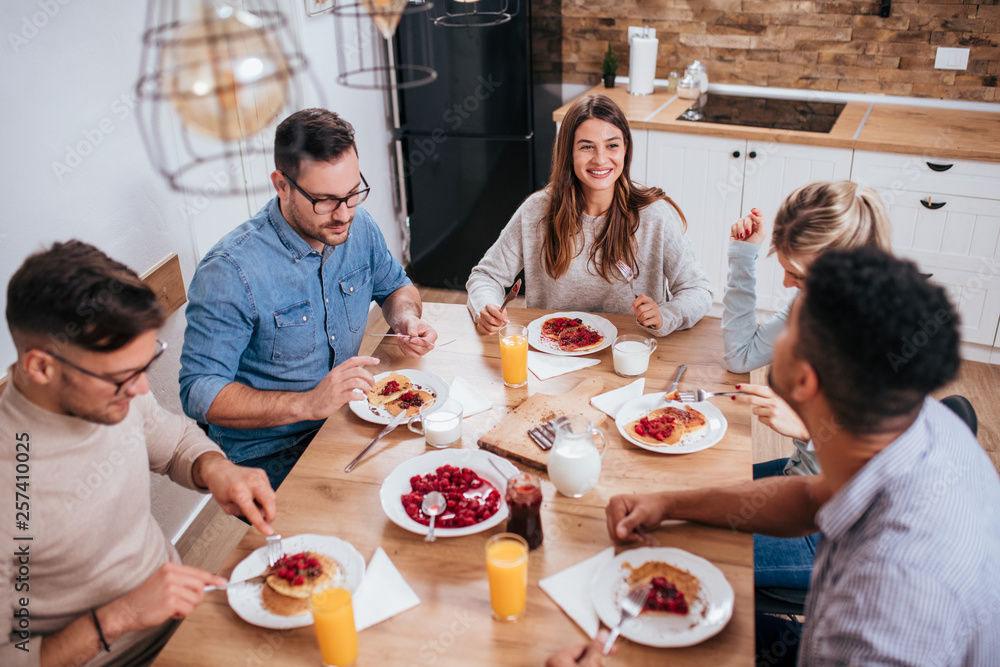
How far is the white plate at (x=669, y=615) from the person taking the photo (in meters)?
1.15

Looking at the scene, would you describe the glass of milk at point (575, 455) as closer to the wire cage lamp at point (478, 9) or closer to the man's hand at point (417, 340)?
the man's hand at point (417, 340)

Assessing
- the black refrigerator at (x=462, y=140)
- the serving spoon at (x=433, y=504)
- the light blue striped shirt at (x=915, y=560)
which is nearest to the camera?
the light blue striped shirt at (x=915, y=560)

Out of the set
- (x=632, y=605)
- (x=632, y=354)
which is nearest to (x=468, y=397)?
(x=632, y=354)

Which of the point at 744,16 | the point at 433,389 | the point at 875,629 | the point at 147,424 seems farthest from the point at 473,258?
the point at 875,629

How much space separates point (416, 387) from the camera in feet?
5.99

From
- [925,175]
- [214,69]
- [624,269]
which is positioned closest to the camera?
[214,69]

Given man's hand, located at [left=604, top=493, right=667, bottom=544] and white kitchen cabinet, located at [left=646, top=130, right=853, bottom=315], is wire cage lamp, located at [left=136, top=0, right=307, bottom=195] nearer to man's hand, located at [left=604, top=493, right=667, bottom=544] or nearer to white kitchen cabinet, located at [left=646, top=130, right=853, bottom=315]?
man's hand, located at [left=604, top=493, right=667, bottom=544]

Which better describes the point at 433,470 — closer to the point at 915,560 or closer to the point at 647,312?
the point at 647,312

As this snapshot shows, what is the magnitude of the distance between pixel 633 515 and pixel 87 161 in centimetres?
156

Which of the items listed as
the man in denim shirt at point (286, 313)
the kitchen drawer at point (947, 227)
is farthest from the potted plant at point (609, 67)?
the man in denim shirt at point (286, 313)

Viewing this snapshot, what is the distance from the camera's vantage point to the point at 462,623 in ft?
3.93

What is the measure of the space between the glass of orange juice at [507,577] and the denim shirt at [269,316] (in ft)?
2.80

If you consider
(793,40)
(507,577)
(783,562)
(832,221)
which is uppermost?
(793,40)

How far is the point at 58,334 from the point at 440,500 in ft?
2.26
